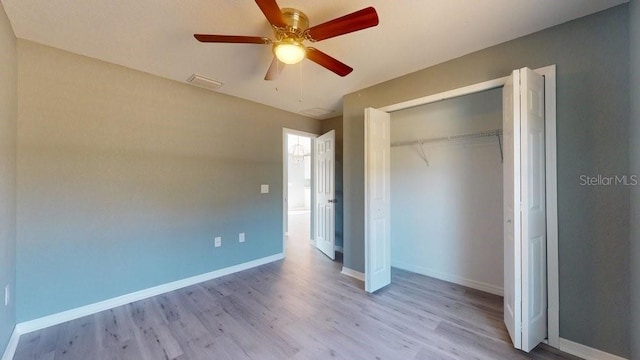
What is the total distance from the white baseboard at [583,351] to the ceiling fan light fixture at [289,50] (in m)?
2.90

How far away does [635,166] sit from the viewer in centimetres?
161

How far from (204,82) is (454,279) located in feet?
12.8

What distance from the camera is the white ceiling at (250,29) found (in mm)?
1718

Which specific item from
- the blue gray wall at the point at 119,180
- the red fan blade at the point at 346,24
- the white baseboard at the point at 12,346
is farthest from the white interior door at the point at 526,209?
the white baseboard at the point at 12,346

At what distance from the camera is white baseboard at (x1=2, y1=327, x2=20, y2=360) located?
1796mm

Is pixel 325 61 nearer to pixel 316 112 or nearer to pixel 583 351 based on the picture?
pixel 316 112

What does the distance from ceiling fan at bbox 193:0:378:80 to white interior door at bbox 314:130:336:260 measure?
7.55ft

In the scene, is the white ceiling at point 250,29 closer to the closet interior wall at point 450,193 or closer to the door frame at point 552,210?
the door frame at point 552,210

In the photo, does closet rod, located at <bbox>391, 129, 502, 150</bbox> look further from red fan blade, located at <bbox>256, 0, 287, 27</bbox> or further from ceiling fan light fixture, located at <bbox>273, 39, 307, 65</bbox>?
red fan blade, located at <bbox>256, 0, 287, 27</bbox>

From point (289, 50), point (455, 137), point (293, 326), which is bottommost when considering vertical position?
point (293, 326)

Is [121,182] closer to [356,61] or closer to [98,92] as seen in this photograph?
[98,92]

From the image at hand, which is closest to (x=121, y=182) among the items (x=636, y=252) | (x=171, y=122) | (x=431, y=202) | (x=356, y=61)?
(x=171, y=122)

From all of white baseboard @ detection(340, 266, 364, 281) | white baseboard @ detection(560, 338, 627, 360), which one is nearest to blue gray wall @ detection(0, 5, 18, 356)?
white baseboard @ detection(340, 266, 364, 281)

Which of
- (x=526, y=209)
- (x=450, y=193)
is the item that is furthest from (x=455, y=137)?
(x=526, y=209)
